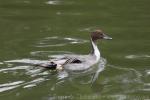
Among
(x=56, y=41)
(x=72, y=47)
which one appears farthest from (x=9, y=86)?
(x=56, y=41)

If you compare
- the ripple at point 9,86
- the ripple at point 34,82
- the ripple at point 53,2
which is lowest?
the ripple at point 34,82

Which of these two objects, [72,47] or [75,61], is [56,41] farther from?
[75,61]

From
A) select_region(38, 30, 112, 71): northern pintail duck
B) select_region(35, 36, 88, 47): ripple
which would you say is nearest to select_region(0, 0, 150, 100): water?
select_region(35, 36, 88, 47): ripple

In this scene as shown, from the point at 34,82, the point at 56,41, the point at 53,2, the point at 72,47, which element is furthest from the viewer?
the point at 53,2

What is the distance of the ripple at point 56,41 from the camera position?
15070 millimetres

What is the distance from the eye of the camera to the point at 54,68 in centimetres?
1308

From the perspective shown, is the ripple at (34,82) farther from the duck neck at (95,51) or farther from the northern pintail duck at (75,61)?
the duck neck at (95,51)

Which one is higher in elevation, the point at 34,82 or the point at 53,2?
the point at 53,2

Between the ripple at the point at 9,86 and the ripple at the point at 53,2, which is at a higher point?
the ripple at the point at 53,2

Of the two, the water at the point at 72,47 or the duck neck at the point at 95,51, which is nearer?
the water at the point at 72,47

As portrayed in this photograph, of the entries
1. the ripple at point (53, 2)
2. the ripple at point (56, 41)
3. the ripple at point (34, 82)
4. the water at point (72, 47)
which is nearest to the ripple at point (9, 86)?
the water at point (72, 47)

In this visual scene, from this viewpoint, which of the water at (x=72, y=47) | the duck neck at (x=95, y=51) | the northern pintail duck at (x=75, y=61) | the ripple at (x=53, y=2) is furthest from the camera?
the ripple at (x=53, y=2)

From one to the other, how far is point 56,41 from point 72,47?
60 cm

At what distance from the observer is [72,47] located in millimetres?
A: 15000
